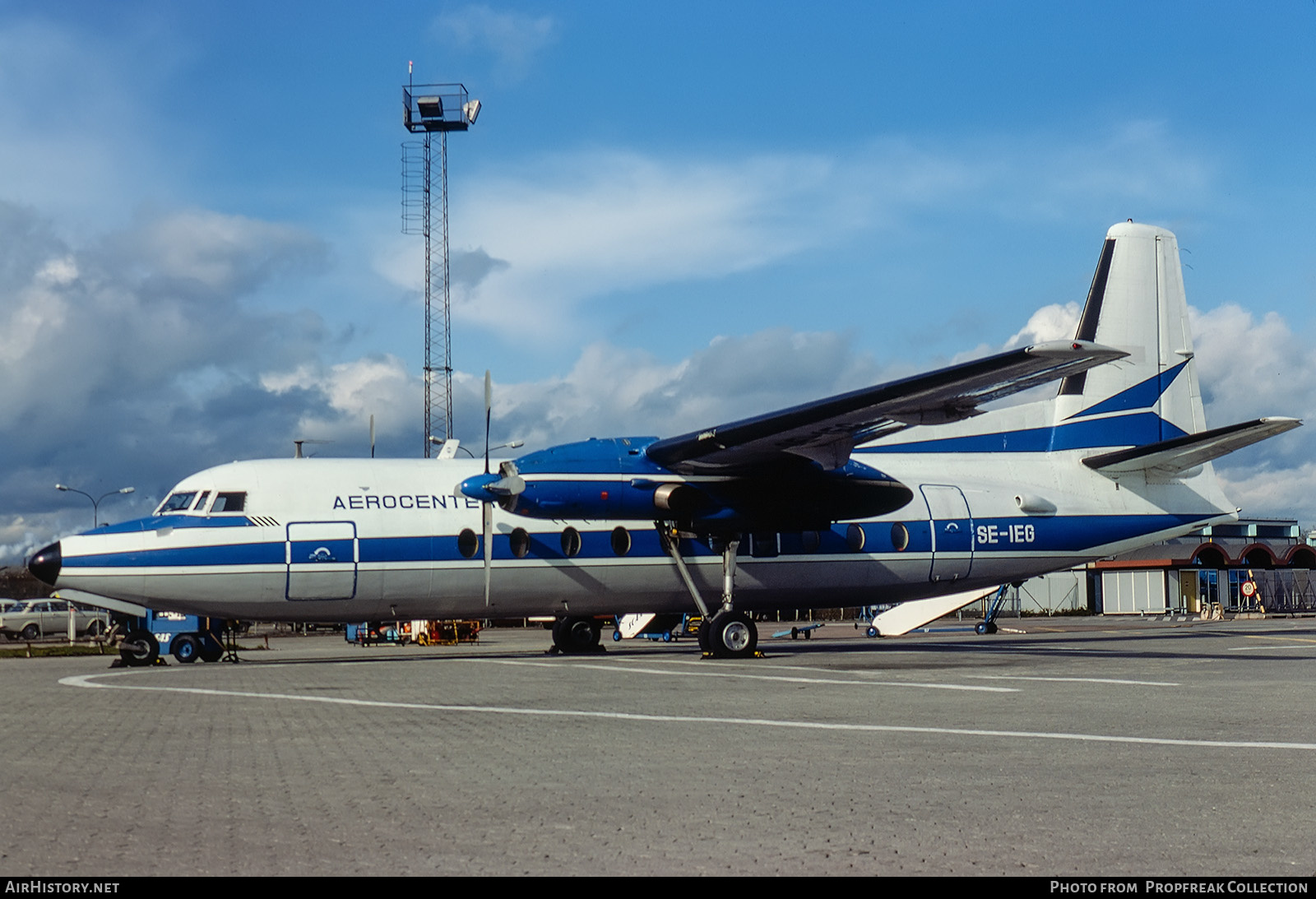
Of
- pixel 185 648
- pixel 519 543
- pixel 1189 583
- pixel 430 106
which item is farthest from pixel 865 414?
pixel 1189 583

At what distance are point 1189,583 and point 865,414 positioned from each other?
51.8 m

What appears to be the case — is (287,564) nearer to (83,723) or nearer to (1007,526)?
(83,723)

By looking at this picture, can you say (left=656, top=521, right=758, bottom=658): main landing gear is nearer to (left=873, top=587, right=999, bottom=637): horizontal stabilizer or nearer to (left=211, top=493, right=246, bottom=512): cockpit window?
(left=873, top=587, right=999, bottom=637): horizontal stabilizer

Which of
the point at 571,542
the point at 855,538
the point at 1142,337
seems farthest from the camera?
the point at 1142,337

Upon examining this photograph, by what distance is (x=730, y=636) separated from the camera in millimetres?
22078

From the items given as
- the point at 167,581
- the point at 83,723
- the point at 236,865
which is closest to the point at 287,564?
the point at 167,581

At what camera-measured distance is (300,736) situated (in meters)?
10.1

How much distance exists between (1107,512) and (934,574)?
4.28 m

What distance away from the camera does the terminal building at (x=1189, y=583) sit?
6344cm

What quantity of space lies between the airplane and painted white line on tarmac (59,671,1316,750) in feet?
19.3

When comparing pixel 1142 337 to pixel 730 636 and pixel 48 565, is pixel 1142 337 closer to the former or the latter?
pixel 730 636

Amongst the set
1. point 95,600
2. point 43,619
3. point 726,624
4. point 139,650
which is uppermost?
point 95,600

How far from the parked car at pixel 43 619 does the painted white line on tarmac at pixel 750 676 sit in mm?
42698

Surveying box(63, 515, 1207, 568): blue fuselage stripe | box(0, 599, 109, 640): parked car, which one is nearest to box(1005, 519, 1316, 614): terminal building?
box(63, 515, 1207, 568): blue fuselage stripe
